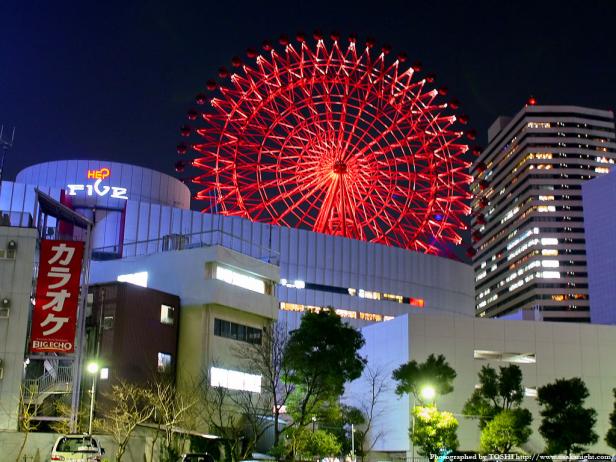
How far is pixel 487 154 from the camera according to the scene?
7141 inches

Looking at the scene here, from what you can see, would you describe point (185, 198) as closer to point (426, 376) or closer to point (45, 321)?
point (426, 376)

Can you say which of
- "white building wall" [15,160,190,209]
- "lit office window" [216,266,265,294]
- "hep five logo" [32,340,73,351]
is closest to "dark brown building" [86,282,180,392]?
"lit office window" [216,266,265,294]

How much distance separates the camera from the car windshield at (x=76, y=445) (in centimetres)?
2310

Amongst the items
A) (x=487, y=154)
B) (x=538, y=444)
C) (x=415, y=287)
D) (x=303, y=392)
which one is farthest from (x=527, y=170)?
(x=303, y=392)

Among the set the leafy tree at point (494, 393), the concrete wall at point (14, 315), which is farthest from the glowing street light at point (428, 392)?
the concrete wall at point (14, 315)

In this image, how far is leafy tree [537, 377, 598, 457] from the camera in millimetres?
38031

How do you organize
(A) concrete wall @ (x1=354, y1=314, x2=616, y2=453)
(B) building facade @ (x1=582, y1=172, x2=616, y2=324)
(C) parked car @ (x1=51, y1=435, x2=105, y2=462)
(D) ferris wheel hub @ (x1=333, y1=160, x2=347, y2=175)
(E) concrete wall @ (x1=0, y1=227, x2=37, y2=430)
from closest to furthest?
(C) parked car @ (x1=51, y1=435, x2=105, y2=462) < (E) concrete wall @ (x1=0, y1=227, x2=37, y2=430) < (A) concrete wall @ (x1=354, y1=314, x2=616, y2=453) < (D) ferris wheel hub @ (x1=333, y1=160, x2=347, y2=175) < (B) building facade @ (x1=582, y1=172, x2=616, y2=324)

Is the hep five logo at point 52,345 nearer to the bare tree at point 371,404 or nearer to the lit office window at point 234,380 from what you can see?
the lit office window at point 234,380

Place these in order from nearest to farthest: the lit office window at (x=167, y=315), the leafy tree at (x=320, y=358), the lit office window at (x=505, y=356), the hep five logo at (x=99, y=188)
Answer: the leafy tree at (x=320, y=358) → the lit office window at (x=167, y=315) → the lit office window at (x=505, y=356) → the hep five logo at (x=99, y=188)

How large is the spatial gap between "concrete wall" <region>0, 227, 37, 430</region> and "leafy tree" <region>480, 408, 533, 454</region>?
22519mm

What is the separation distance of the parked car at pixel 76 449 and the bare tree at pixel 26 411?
206 inches

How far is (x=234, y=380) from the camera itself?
137ft

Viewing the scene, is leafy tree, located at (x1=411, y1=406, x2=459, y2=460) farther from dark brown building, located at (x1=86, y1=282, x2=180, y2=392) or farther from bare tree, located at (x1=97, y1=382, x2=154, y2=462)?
bare tree, located at (x1=97, y1=382, x2=154, y2=462)

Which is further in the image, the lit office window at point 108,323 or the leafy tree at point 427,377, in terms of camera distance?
the leafy tree at point 427,377
